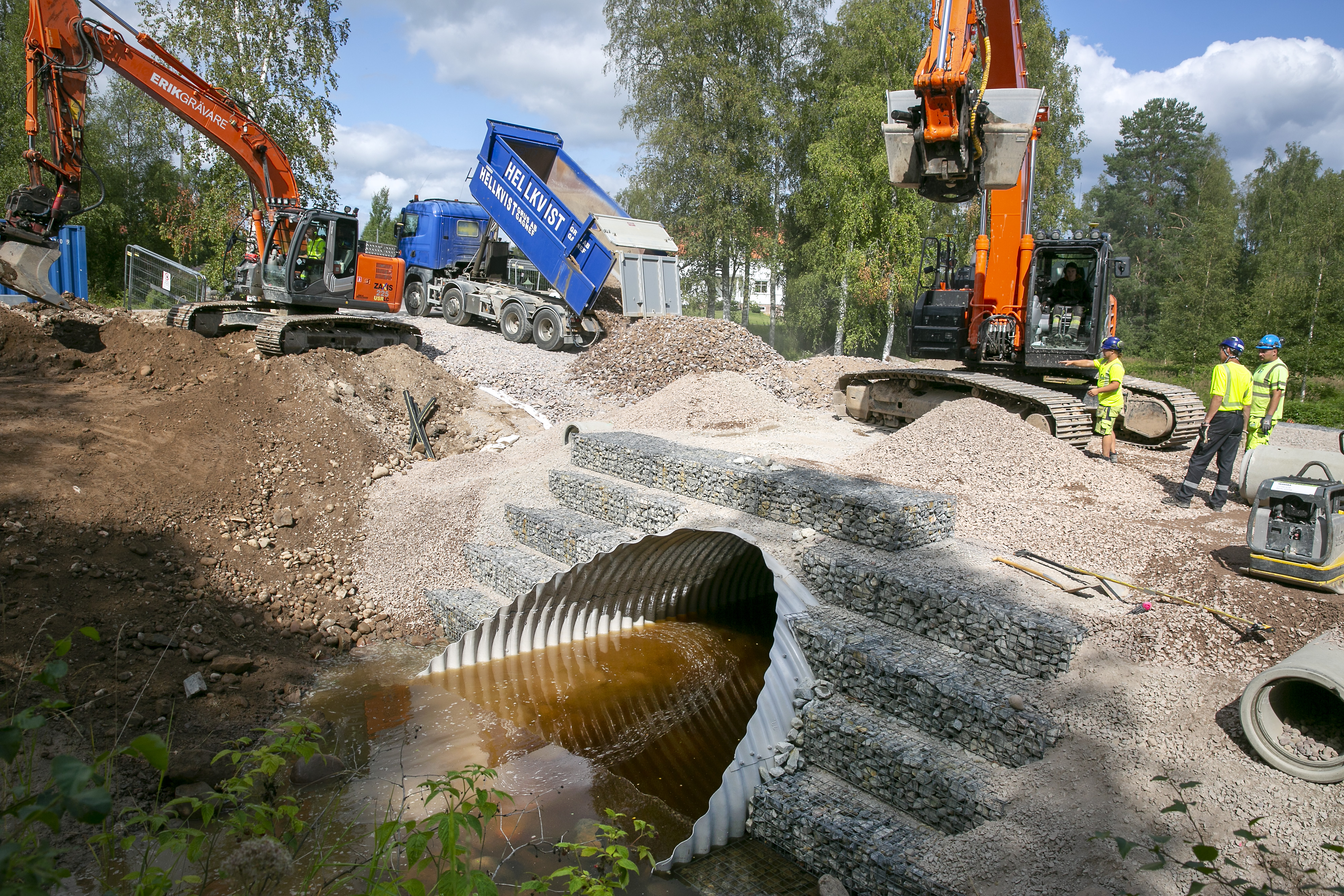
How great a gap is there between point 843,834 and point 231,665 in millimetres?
4781

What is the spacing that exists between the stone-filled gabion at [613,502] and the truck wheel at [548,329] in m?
6.97

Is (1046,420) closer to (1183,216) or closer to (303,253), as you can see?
(303,253)

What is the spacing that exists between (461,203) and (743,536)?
15.5 meters

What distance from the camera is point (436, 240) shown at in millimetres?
19047

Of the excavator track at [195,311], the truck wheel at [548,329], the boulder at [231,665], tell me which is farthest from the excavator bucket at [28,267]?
the boulder at [231,665]

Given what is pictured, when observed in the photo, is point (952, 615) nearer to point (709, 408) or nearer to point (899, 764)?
point (899, 764)

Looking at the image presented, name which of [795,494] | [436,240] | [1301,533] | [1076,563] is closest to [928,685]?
[1076,563]

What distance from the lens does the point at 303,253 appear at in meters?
13.0

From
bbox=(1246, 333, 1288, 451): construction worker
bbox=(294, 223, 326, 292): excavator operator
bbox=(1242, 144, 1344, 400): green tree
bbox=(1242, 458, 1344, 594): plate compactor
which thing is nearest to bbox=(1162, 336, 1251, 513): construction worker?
bbox=(1246, 333, 1288, 451): construction worker

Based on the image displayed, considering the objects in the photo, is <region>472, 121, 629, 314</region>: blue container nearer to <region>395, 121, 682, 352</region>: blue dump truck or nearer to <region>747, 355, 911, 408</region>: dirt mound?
<region>395, 121, 682, 352</region>: blue dump truck

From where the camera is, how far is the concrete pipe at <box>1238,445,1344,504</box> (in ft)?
19.7

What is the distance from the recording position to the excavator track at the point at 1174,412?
10.3 meters

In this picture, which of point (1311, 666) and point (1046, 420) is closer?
point (1311, 666)

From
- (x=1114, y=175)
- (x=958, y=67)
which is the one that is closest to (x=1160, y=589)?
(x=958, y=67)
